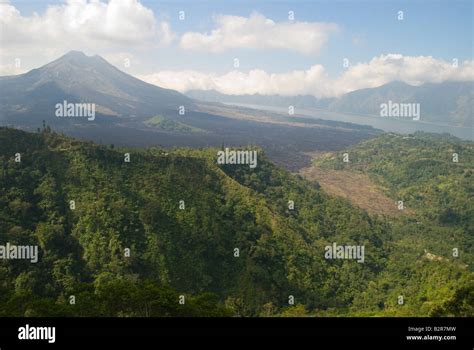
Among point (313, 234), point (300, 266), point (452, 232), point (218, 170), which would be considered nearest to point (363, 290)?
point (300, 266)

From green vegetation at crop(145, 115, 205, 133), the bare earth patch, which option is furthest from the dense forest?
green vegetation at crop(145, 115, 205, 133)

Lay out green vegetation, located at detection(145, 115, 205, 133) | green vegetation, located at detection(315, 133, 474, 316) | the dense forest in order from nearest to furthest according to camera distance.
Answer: the dense forest, green vegetation, located at detection(315, 133, 474, 316), green vegetation, located at detection(145, 115, 205, 133)

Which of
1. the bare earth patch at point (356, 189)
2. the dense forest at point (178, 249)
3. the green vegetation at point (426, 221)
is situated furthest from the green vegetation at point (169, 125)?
the dense forest at point (178, 249)

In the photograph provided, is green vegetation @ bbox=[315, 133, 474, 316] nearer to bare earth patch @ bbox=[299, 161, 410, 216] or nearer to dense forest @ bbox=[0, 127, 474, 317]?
dense forest @ bbox=[0, 127, 474, 317]

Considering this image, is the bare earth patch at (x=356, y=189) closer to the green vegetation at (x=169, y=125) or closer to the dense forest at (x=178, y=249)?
the dense forest at (x=178, y=249)

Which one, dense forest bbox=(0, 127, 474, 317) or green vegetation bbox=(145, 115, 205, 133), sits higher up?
green vegetation bbox=(145, 115, 205, 133)

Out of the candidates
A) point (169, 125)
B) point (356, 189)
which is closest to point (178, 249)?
point (356, 189)

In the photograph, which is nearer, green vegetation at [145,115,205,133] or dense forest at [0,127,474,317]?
dense forest at [0,127,474,317]
